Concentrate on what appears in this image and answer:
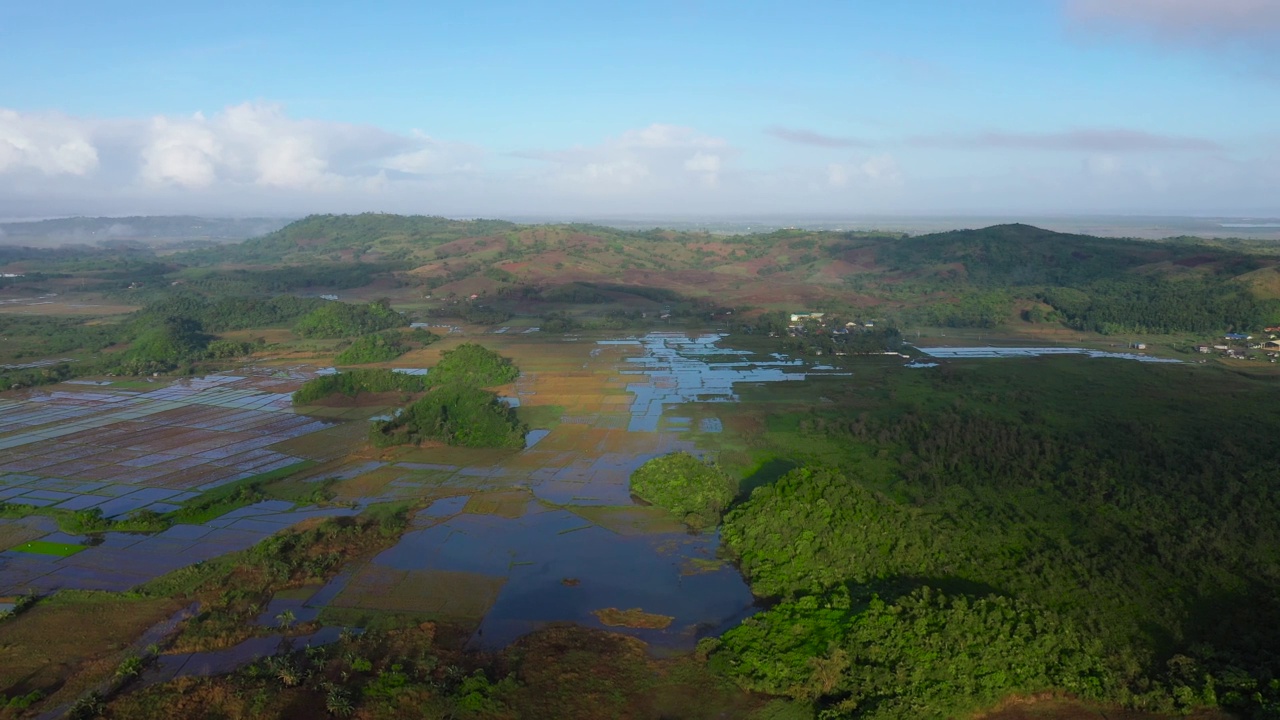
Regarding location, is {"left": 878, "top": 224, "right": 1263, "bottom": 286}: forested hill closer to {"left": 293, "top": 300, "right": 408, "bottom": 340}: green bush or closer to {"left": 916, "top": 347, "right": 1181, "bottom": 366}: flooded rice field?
{"left": 916, "top": 347, "right": 1181, "bottom": 366}: flooded rice field

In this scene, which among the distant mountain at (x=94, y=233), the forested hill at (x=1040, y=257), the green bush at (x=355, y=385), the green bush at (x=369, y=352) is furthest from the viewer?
the distant mountain at (x=94, y=233)

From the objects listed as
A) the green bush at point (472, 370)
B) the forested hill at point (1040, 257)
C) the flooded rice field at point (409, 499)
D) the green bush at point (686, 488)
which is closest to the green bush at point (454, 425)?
the flooded rice field at point (409, 499)

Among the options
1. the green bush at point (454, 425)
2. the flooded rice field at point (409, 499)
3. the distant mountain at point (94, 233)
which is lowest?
the flooded rice field at point (409, 499)

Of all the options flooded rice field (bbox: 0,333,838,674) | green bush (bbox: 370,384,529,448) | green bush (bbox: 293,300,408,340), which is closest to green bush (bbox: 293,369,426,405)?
flooded rice field (bbox: 0,333,838,674)

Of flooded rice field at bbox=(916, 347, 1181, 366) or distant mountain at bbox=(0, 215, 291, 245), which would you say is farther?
distant mountain at bbox=(0, 215, 291, 245)

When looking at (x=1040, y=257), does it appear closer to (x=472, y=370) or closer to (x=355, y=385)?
(x=472, y=370)

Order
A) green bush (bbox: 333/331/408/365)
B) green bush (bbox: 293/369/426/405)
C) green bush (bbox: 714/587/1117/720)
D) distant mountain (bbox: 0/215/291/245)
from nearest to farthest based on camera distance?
green bush (bbox: 714/587/1117/720) < green bush (bbox: 293/369/426/405) < green bush (bbox: 333/331/408/365) < distant mountain (bbox: 0/215/291/245)

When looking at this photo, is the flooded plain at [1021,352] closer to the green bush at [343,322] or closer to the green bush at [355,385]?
the green bush at [355,385]

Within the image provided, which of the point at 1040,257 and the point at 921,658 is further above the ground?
the point at 1040,257

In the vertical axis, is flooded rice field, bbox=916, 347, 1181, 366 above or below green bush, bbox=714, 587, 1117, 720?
above

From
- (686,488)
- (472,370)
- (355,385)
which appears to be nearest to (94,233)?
(472,370)
